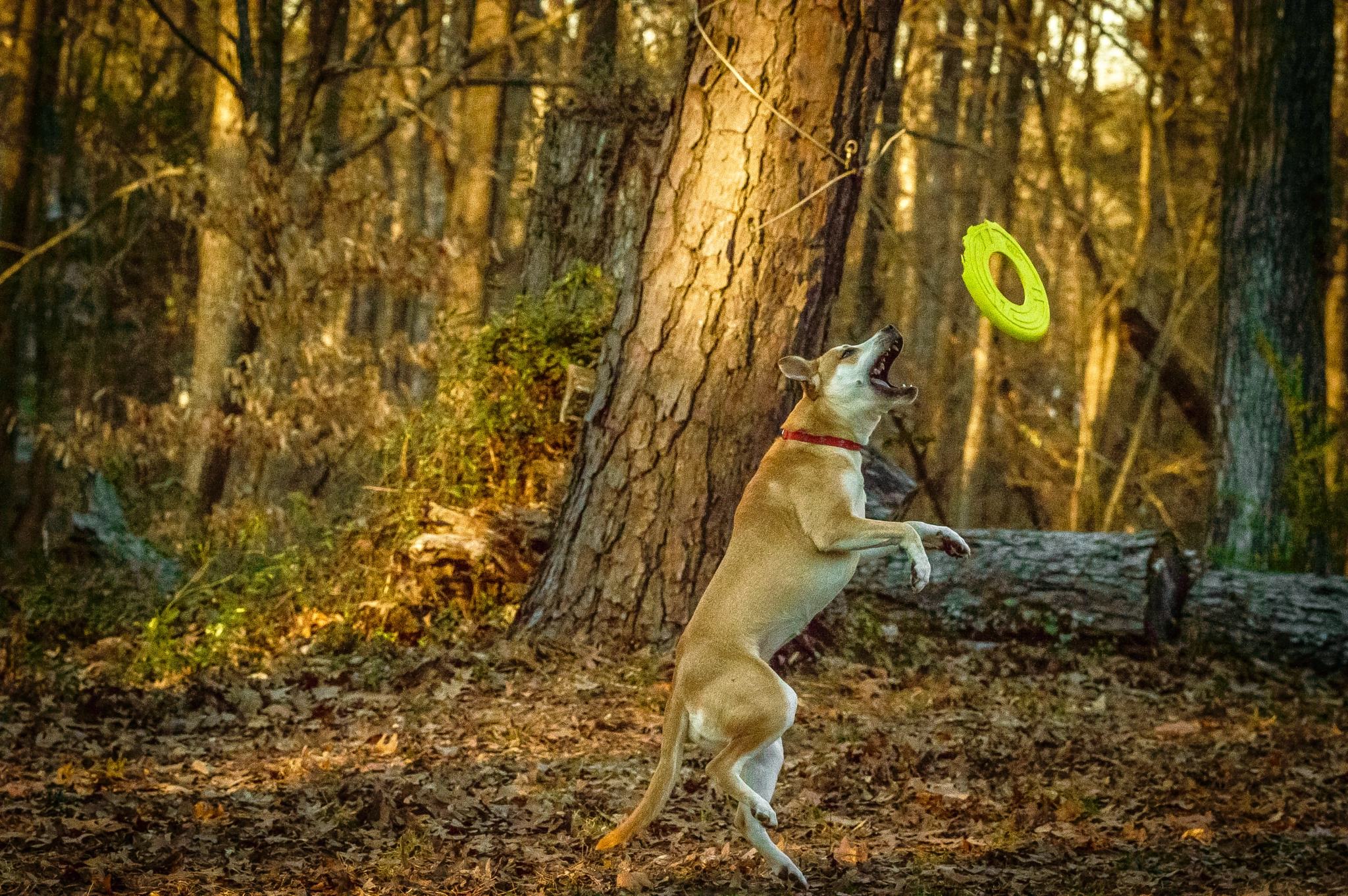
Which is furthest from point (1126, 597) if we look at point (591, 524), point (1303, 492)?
point (591, 524)

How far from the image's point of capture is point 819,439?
18.0ft

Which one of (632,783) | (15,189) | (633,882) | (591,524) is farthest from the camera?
(15,189)

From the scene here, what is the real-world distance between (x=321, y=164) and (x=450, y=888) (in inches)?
298

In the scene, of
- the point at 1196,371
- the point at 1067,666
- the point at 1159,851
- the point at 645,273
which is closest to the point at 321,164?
the point at 645,273

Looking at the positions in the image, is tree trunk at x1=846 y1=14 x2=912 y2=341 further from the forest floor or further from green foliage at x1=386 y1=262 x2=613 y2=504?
the forest floor

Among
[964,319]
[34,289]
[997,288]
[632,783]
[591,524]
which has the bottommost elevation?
[632,783]

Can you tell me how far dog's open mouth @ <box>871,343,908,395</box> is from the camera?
216 inches

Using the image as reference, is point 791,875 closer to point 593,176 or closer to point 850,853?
point 850,853

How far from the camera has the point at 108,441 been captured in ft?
33.1

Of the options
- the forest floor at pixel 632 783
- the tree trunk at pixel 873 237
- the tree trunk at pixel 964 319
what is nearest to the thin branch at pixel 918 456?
the tree trunk at pixel 964 319

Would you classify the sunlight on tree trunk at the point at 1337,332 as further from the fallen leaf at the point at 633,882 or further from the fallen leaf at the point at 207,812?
the fallen leaf at the point at 207,812

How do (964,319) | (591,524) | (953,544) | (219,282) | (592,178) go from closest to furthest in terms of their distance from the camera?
(953,544), (591,524), (592,178), (219,282), (964,319)

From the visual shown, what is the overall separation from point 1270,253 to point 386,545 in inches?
325

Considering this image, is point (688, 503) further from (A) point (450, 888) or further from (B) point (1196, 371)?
(B) point (1196, 371)
